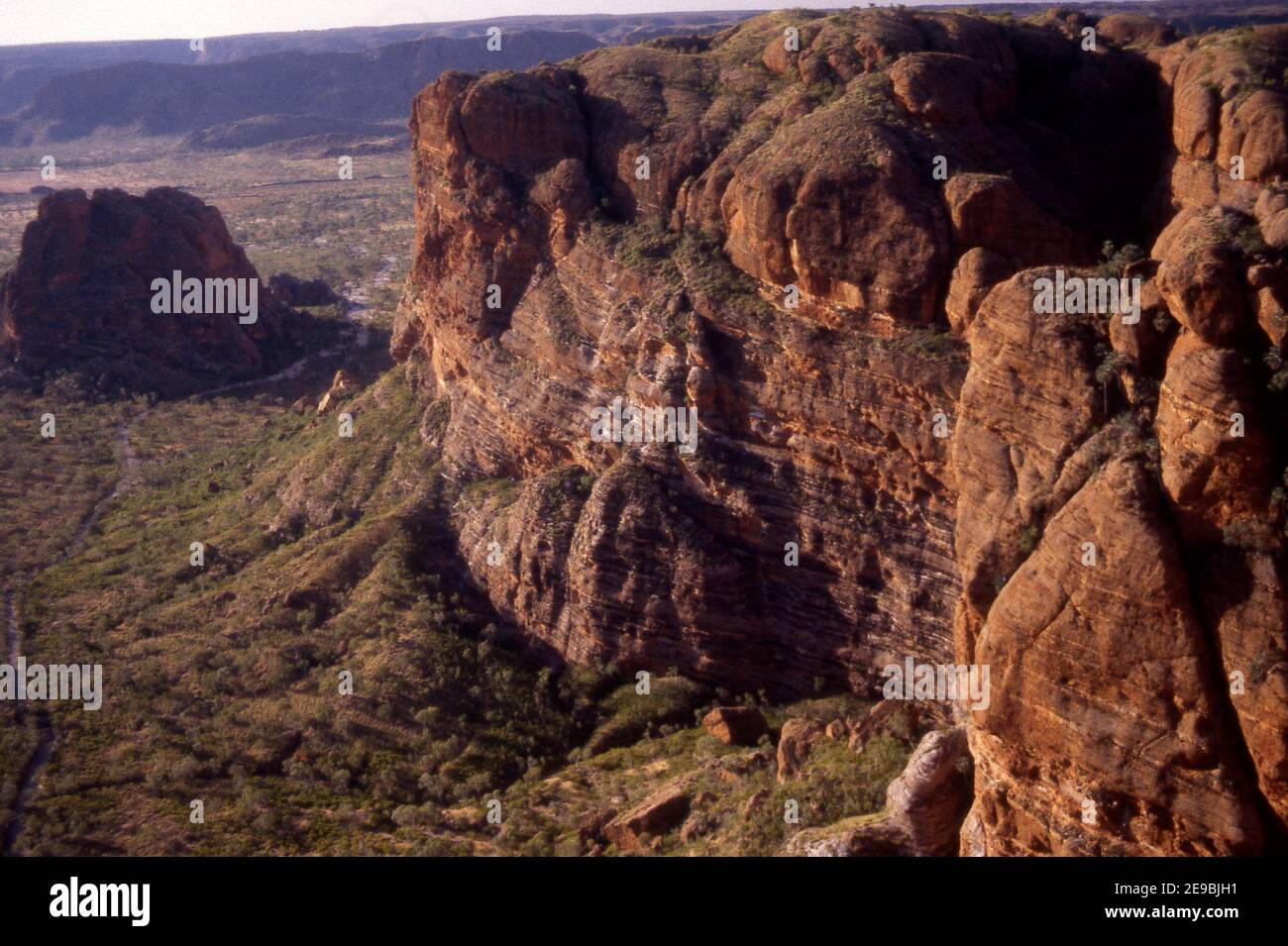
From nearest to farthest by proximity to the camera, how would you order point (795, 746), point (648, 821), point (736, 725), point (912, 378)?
point (648, 821) < point (795, 746) < point (912, 378) < point (736, 725)

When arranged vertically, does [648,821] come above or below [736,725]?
below

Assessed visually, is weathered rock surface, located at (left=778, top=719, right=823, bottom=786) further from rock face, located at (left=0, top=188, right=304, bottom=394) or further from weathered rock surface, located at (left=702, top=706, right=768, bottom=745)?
rock face, located at (left=0, top=188, right=304, bottom=394)

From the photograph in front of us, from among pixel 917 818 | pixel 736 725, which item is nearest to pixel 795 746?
pixel 736 725

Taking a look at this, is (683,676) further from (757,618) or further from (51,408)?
(51,408)

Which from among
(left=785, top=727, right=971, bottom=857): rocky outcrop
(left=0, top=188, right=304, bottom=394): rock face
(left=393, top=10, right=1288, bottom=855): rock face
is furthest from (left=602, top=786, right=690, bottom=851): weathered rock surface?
(left=0, top=188, right=304, bottom=394): rock face

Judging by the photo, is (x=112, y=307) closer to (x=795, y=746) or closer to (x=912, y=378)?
(x=912, y=378)

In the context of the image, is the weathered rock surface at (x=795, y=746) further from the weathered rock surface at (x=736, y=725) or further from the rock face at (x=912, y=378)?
the rock face at (x=912, y=378)

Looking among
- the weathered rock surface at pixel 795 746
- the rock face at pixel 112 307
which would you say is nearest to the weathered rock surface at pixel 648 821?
the weathered rock surface at pixel 795 746
